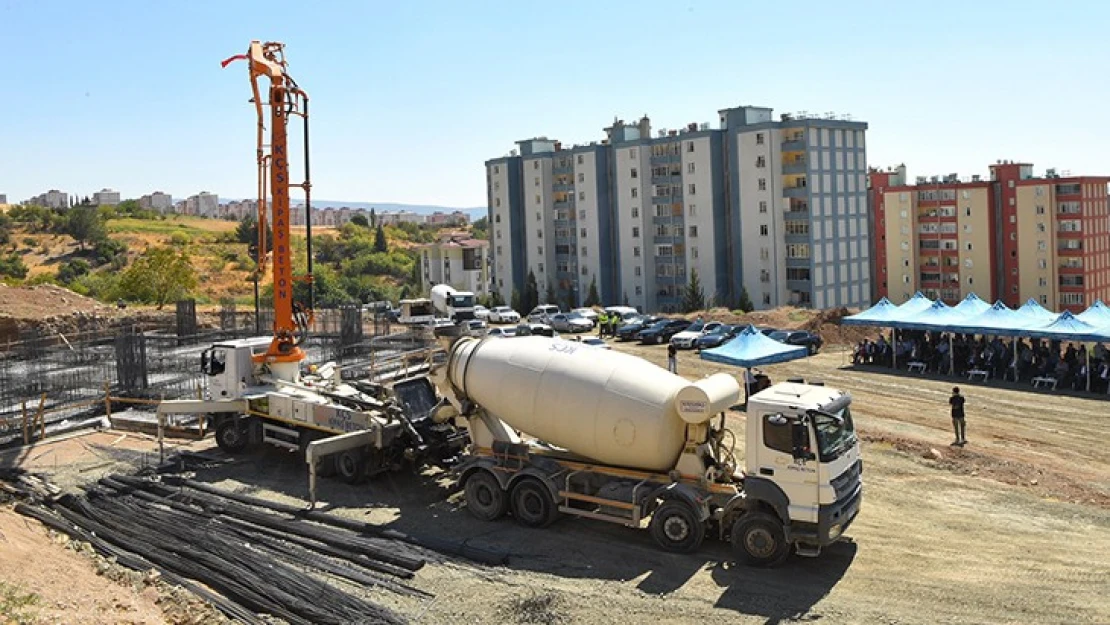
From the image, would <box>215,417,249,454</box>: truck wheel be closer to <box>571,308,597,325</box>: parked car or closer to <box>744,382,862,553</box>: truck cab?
<box>744,382,862,553</box>: truck cab

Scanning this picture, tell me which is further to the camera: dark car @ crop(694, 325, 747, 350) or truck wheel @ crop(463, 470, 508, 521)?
dark car @ crop(694, 325, 747, 350)

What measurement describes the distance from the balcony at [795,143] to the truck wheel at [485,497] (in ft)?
171

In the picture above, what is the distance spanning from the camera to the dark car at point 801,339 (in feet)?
128

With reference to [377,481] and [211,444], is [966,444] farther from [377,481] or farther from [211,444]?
[211,444]

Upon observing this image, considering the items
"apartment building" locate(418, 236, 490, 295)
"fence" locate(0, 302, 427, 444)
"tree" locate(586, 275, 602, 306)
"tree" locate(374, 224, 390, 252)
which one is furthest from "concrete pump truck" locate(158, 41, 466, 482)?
"tree" locate(374, 224, 390, 252)

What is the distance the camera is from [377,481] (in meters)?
19.2

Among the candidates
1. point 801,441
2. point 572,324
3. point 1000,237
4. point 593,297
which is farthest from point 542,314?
A: point 1000,237

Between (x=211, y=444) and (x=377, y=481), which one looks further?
(x=211, y=444)

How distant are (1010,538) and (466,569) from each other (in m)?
8.11

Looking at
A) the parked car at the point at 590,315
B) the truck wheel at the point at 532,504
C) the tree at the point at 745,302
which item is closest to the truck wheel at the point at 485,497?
the truck wheel at the point at 532,504

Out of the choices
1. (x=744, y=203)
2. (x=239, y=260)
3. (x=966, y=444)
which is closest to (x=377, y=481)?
(x=966, y=444)

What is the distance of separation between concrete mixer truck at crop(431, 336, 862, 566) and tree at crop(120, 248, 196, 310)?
47781mm

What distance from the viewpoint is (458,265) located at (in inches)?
3757

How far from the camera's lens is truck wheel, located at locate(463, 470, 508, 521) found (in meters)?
16.2
